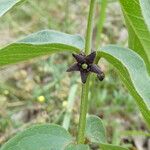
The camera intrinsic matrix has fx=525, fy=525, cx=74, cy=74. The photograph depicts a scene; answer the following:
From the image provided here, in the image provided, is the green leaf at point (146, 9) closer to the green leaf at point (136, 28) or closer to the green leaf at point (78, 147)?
the green leaf at point (136, 28)

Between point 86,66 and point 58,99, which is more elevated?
point 58,99

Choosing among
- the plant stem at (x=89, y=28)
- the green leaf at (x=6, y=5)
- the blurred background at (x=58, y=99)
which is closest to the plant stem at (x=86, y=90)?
the plant stem at (x=89, y=28)

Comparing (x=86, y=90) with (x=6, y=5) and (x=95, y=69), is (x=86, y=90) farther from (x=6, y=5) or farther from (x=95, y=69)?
(x=6, y=5)

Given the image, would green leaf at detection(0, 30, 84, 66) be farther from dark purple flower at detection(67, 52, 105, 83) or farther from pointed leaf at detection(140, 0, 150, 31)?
pointed leaf at detection(140, 0, 150, 31)

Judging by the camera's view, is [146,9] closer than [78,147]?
Yes

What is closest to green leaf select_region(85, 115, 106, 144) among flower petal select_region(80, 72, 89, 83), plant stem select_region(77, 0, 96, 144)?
plant stem select_region(77, 0, 96, 144)

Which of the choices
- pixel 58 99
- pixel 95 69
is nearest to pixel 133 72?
pixel 95 69
